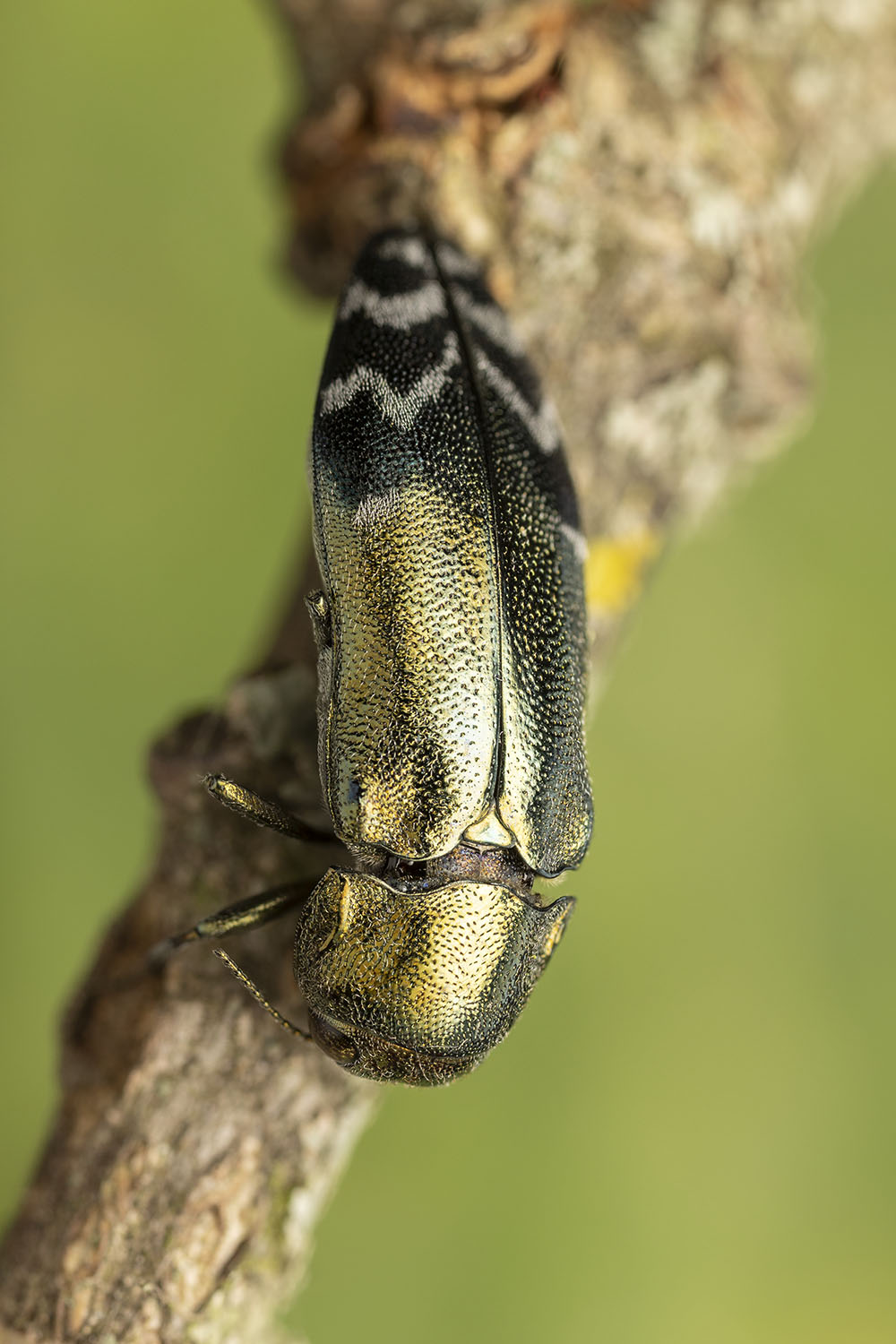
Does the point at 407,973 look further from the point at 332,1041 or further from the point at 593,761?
the point at 593,761

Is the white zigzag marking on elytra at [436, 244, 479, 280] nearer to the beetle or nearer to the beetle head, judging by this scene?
the beetle

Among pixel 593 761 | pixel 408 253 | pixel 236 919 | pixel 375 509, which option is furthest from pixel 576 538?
pixel 593 761

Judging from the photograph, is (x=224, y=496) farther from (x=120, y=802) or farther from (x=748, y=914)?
(x=748, y=914)

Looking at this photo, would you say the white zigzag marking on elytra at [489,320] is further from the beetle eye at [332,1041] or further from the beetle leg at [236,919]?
the beetle eye at [332,1041]

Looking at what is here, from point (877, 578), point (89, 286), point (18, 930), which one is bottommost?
point (18, 930)

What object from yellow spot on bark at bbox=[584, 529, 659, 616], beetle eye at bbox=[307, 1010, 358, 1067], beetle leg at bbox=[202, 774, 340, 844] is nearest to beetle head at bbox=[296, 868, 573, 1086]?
beetle eye at bbox=[307, 1010, 358, 1067]

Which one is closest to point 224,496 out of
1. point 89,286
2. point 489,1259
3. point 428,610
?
point 89,286

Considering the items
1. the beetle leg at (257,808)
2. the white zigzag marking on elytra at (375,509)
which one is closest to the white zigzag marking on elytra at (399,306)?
the white zigzag marking on elytra at (375,509)
